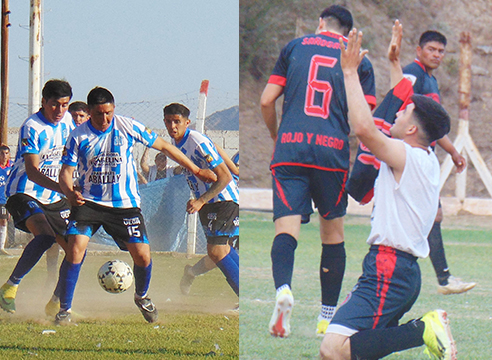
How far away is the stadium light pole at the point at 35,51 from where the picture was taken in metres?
3.92

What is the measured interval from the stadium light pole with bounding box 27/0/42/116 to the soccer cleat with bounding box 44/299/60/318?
4.63 feet

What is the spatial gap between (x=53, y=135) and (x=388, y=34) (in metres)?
1.85

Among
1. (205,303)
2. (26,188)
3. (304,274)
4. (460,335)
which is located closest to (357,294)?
(460,335)

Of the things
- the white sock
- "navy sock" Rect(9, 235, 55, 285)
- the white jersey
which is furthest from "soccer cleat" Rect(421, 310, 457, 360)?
the white sock

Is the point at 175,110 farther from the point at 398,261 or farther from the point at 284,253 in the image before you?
the point at 398,261

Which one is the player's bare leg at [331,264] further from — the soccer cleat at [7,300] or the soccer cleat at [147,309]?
the soccer cleat at [7,300]

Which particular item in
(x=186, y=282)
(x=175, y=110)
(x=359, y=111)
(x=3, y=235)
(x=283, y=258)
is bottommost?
(x=3, y=235)

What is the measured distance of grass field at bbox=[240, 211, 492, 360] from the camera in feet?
8.06

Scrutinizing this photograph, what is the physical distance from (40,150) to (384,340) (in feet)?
6.92

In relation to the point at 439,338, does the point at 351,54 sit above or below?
above

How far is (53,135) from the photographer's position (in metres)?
3.42

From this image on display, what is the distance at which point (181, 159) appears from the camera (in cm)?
305

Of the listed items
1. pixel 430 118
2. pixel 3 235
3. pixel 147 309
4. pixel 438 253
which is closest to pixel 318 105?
pixel 430 118

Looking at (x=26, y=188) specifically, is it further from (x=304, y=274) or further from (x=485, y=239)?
(x=485, y=239)
